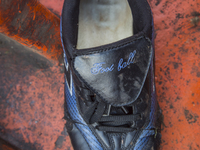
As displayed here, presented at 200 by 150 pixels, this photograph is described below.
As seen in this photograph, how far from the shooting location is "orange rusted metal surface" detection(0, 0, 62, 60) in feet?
2.84

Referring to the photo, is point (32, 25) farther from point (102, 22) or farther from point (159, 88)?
point (159, 88)

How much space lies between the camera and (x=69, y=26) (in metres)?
0.74

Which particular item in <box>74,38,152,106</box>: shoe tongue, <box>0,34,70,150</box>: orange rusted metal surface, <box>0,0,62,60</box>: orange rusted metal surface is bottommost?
<box>0,34,70,150</box>: orange rusted metal surface

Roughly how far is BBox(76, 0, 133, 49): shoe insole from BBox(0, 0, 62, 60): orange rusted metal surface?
278 mm

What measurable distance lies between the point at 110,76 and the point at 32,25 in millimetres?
579

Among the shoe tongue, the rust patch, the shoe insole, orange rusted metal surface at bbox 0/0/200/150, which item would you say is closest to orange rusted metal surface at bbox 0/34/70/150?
orange rusted metal surface at bbox 0/0/200/150

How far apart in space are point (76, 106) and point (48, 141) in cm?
37

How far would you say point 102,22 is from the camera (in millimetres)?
899

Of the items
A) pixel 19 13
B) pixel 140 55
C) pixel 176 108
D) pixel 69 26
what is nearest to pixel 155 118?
pixel 176 108

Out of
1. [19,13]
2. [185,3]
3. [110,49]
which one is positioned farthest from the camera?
[185,3]

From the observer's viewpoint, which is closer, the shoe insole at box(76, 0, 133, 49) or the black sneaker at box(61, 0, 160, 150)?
the black sneaker at box(61, 0, 160, 150)

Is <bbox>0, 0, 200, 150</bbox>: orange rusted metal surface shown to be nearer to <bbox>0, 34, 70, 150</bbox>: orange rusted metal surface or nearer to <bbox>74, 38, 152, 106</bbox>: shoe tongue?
<bbox>0, 34, 70, 150</bbox>: orange rusted metal surface

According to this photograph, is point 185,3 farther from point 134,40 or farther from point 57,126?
point 57,126
